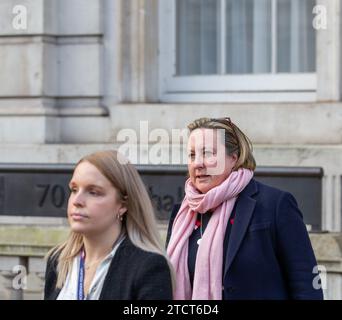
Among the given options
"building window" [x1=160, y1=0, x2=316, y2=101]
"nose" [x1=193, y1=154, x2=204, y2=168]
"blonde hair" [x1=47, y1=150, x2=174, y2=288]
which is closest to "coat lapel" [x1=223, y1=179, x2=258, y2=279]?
"nose" [x1=193, y1=154, x2=204, y2=168]

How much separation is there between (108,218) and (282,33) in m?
5.54

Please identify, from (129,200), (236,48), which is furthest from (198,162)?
(236,48)

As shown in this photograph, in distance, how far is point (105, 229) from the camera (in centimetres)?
477

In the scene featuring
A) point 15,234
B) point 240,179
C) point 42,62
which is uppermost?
point 42,62

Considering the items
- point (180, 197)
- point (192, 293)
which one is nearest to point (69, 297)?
point (192, 293)

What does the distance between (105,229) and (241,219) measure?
87 cm

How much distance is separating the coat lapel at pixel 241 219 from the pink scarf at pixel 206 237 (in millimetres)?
29

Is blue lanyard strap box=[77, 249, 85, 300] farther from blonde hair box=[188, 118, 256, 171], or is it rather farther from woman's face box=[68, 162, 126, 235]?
blonde hair box=[188, 118, 256, 171]

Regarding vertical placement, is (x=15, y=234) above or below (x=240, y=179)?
below

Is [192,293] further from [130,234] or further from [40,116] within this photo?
[40,116]

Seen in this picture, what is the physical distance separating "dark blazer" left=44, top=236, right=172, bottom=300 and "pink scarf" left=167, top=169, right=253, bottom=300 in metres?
0.61

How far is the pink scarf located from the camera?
536cm

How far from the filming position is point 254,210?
5.45 meters

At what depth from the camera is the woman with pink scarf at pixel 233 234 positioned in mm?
5363
